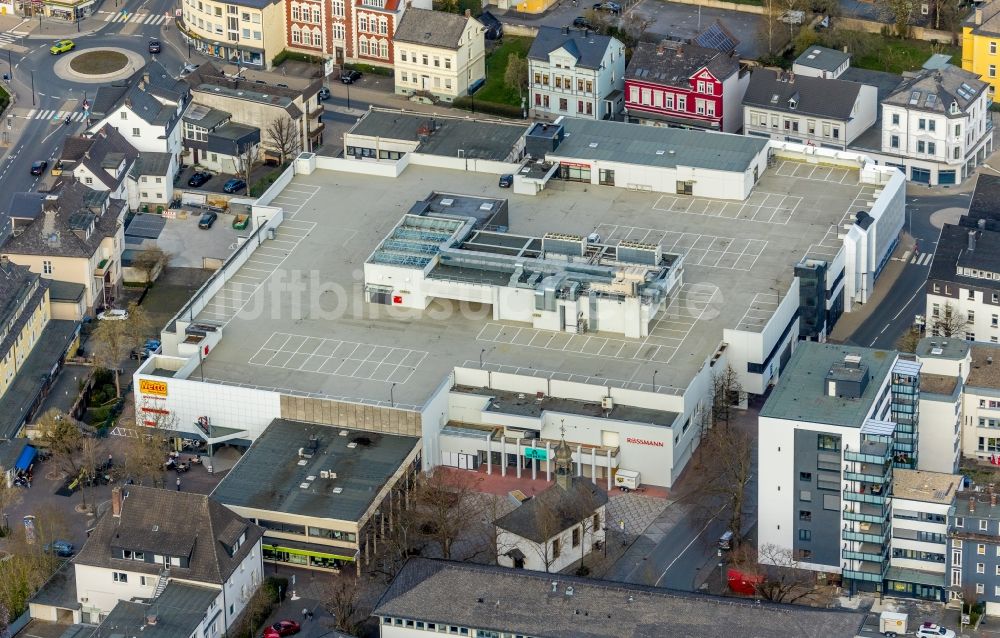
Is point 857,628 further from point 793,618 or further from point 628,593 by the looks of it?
point 628,593

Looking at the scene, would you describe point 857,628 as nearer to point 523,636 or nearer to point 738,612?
point 738,612

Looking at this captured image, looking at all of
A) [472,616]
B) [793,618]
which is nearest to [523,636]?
[472,616]

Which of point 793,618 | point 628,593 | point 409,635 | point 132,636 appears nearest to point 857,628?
point 793,618

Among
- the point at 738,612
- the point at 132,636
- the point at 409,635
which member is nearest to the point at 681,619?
the point at 738,612

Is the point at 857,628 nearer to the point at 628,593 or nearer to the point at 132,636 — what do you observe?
the point at 628,593

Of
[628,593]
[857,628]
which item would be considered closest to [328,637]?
[628,593]
